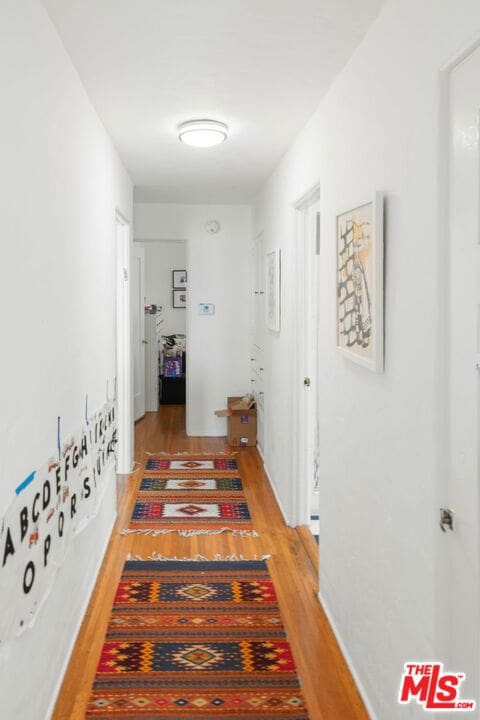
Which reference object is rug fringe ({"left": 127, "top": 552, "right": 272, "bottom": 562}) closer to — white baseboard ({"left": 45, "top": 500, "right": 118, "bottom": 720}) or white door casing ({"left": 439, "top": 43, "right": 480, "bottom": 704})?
white baseboard ({"left": 45, "top": 500, "right": 118, "bottom": 720})

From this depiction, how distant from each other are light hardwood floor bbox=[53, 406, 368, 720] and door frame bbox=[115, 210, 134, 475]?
0.86ft

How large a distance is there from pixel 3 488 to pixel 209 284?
5.24 metres

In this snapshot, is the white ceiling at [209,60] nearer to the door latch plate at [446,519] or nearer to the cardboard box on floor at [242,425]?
the door latch plate at [446,519]

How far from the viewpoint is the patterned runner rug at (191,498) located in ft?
13.8

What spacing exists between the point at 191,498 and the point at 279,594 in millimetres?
1680

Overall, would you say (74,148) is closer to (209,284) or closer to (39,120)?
(39,120)

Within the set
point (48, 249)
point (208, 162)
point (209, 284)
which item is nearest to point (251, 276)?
point (209, 284)

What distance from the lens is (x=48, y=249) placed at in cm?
221

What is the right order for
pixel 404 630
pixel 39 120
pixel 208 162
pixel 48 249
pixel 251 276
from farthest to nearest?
pixel 251 276 < pixel 208 162 < pixel 48 249 < pixel 39 120 < pixel 404 630

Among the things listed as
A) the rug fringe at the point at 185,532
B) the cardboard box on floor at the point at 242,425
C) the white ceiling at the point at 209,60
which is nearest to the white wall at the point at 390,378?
the white ceiling at the point at 209,60

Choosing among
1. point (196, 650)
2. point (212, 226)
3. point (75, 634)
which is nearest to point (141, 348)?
point (212, 226)

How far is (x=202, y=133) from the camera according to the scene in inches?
142

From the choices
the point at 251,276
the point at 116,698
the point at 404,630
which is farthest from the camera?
the point at 251,276

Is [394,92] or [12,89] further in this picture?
[394,92]
